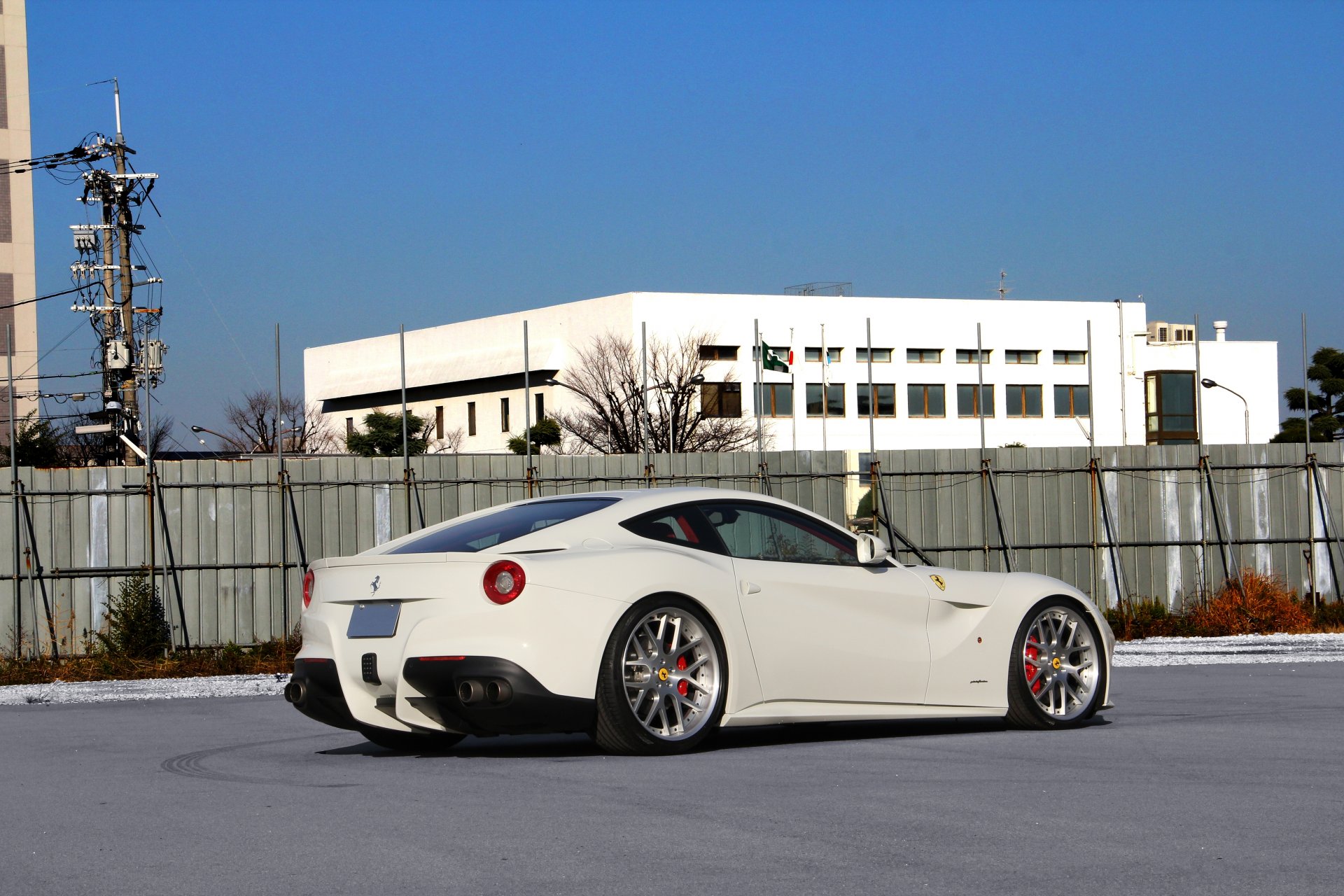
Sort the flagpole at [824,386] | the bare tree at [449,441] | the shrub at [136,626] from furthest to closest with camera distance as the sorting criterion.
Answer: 1. the bare tree at [449,441]
2. the flagpole at [824,386]
3. the shrub at [136,626]

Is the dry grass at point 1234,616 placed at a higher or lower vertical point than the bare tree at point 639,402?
lower

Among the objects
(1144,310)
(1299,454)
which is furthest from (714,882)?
(1144,310)

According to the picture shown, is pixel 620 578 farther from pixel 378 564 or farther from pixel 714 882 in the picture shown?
pixel 714 882

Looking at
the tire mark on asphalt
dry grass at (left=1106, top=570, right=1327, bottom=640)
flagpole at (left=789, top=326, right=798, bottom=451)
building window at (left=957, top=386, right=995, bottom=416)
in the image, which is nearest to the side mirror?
the tire mark on asphalt

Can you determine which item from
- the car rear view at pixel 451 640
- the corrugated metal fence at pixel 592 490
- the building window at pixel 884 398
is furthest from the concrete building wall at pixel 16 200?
the car rear view at pixel 451 640

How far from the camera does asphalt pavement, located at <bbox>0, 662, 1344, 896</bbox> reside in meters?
4.68

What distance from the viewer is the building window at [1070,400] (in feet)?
257

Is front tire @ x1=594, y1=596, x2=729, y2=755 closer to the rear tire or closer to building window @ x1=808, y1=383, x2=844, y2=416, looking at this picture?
the rear tire

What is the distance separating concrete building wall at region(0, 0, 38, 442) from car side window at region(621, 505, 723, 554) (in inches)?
2186

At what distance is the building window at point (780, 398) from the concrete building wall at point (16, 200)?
29.7 m

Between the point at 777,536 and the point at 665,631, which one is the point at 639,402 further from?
the point at 665,631

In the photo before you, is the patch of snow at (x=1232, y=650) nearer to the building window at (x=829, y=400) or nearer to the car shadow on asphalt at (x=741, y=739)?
the car shadow on asphalt at (x=741, y=739)

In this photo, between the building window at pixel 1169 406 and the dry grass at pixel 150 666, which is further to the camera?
the building window at pixel 1169 406

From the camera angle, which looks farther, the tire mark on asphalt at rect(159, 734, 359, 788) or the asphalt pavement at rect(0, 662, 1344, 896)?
the tire mark on asphalt at rect(159, 734, 359, 788)
